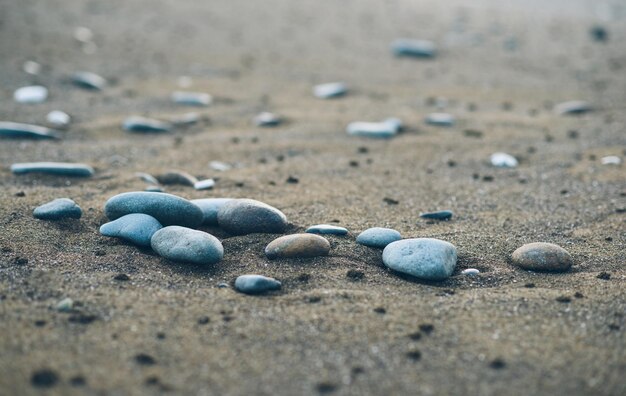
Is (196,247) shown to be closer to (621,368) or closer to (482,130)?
(621,368)

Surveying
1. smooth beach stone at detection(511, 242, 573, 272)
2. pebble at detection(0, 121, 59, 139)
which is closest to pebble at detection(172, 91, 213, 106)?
pebble at detection(0, 121, 59, 139)

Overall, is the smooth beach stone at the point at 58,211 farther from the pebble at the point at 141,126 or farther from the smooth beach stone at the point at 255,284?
the pebble at the point at 141,126

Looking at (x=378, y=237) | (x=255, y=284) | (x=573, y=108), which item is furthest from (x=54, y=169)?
(x=573, y=108)

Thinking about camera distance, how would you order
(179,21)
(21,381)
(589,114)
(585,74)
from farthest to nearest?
(179,21) → (585,74) → (589,114) → (21,381)

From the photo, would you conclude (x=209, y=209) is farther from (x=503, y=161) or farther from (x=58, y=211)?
(x=503, y=161)

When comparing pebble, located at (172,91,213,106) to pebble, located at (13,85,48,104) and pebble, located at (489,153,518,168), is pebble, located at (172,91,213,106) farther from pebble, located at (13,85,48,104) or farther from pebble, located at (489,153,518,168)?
pebble, located at (489,153,518,168)

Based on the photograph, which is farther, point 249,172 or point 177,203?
point 249,172

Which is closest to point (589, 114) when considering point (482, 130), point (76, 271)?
point (482, 130)
